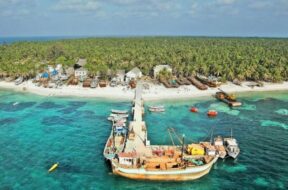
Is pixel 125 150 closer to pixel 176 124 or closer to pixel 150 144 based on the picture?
pixel 150 144

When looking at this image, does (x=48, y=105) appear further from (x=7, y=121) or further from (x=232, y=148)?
(x=232, y=148)

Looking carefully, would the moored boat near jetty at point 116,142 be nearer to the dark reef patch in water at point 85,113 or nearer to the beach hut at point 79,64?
the dark reef patch in water at point 85,113

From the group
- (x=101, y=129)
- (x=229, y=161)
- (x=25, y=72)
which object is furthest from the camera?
(x=25, y=72)

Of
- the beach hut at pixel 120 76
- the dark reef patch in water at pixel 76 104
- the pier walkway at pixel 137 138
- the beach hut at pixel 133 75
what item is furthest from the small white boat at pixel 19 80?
the pier walkway at pixel 137 138

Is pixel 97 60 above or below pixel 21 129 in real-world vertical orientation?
above

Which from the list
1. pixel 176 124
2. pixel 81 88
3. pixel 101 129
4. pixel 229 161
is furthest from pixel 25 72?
pixel 229 161

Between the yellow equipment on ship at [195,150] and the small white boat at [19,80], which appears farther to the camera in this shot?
the small white boat at [19,80]

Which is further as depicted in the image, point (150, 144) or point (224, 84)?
point (224, 84)

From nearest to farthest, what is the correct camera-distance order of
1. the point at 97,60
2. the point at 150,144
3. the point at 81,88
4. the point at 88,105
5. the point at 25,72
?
the point at 150,144 → the point at 88,105 → the point at 81,88 → the point at 25,72 → the point at 97,60
